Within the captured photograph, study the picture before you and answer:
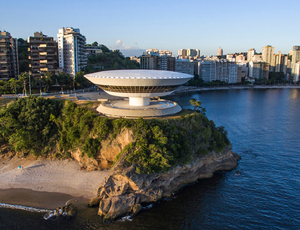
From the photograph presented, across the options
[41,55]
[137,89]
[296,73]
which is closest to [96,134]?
[137,89]

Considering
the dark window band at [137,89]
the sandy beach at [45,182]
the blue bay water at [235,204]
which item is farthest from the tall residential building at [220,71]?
the sandy beach at [45,182]

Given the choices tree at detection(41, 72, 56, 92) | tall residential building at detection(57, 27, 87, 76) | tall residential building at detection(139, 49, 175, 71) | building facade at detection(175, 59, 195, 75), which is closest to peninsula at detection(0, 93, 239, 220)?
tree at detection(41, 72, 56, 92)

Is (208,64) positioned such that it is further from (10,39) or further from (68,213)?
(68,213)

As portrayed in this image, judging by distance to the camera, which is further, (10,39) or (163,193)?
(10,39)

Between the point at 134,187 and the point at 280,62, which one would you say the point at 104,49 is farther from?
the point at 134,187

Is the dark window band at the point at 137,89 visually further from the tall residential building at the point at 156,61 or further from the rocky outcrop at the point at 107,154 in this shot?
the tall residential building at the point at 156,61

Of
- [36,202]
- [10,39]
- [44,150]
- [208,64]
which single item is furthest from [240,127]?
[208,64]

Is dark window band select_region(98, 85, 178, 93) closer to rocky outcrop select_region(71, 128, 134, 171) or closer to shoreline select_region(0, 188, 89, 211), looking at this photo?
rocky outcrop select_region(71, 128, 134, 171)
